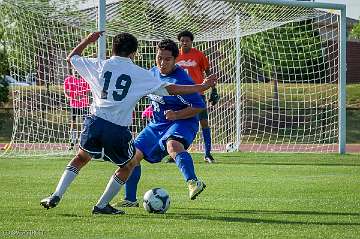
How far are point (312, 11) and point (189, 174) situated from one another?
1145 cm

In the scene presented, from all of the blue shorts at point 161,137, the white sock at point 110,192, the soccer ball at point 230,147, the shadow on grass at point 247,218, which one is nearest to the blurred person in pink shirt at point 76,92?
the soccer ball at point 230,147

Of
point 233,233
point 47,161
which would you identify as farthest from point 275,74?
point 233,233

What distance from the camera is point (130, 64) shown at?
8797 mm

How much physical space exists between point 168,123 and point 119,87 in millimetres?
1207

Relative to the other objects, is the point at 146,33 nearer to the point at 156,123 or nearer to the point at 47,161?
the point at 47,161

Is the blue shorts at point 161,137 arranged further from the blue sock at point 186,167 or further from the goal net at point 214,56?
the goal net at point 214,56

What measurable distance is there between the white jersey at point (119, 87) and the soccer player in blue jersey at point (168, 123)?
31.4 inches

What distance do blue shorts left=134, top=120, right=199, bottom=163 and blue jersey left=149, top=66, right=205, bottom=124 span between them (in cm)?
7

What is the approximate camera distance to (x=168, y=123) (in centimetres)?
981

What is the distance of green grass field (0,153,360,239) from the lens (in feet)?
25.0

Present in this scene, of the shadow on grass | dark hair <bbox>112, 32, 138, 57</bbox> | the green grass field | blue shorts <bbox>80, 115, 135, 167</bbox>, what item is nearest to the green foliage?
the green grass field

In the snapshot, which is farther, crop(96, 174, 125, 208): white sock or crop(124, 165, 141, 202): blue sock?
crop(124, 165, 141, 202): blue sock

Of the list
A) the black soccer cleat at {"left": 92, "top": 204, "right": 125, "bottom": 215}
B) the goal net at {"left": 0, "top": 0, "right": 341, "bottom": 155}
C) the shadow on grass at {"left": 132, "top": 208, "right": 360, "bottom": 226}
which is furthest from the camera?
the goal net at {"left": 0, "top": 0, "right": 341, "bottom": 155}

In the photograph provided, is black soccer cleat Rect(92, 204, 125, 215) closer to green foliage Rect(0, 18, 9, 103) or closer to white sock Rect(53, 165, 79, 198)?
white sock Rect(53, 165, 79, 198)
